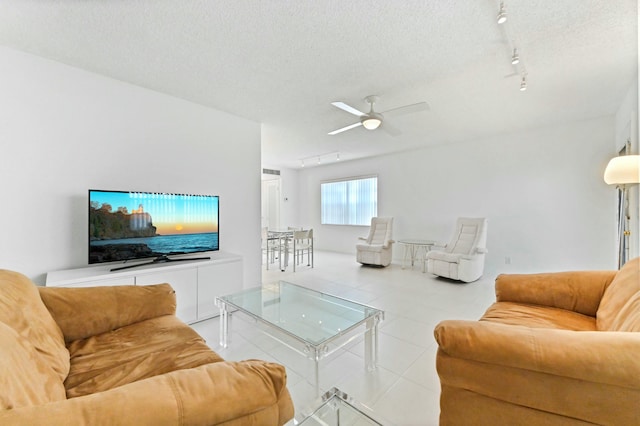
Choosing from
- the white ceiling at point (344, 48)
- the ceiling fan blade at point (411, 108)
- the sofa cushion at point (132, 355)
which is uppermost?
the white ceiling at point (344, 48)

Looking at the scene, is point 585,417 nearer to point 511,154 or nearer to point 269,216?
point 511,154

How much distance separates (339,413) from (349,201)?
606 centimetres

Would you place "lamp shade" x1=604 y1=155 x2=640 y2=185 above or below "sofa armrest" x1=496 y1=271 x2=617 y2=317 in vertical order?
above

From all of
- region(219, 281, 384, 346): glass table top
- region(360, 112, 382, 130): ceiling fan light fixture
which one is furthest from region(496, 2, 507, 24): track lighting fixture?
region(219, 281, 384, 346): glass table top

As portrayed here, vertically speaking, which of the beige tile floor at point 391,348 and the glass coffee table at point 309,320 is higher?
the glass coffee table at point 309,320

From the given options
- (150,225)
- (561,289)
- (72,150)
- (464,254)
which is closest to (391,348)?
(561,289)

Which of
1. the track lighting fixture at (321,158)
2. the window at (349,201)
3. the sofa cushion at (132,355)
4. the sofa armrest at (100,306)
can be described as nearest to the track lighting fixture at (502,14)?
the sofa cushion at (132,355)

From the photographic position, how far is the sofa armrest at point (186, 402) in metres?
0.61

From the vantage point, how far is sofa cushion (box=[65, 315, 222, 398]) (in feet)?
3.79

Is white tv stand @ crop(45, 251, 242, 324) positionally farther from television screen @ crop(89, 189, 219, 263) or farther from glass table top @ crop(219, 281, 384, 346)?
glass table top @ crop(219, 281, 384, 346)

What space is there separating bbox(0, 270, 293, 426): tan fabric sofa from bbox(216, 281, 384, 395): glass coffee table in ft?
1.81

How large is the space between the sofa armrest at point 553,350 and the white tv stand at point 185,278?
2369mm

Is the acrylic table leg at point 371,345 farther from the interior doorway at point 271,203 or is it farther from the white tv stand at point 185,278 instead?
the interior doorway at point 271,203

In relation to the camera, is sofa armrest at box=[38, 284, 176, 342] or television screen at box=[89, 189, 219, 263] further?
television screen at box=[89, 189, 219, 263]
